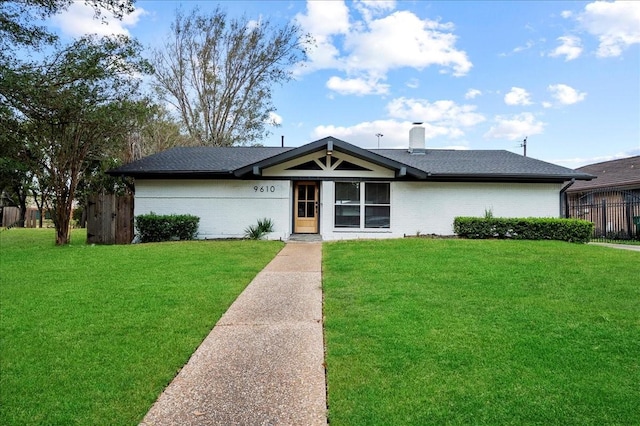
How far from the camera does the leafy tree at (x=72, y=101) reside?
379 inches

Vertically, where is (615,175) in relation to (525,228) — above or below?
above

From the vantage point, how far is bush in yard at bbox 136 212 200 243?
1307cm

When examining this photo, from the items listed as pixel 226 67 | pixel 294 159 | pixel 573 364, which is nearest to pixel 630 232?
pixel 294 159

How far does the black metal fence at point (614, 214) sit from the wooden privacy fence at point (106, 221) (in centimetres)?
1805

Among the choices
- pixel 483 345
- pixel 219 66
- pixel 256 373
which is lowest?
pixel 256 373

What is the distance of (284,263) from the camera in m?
8.78

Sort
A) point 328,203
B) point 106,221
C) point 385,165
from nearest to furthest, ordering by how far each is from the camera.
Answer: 1. point 385,165
2. point 106,221
3. point 328,203

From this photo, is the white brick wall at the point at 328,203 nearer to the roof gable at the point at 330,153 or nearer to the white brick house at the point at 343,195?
the white brick house at the point at 343,195

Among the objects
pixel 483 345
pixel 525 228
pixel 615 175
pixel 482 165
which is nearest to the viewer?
pixel 483 345

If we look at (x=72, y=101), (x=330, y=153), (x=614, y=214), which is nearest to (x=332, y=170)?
(x=330, y=153)

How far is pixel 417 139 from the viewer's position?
17062mm

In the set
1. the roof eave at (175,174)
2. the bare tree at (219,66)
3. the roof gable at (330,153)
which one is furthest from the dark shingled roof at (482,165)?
the bare tree at (219,66)

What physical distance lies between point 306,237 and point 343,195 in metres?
1.95

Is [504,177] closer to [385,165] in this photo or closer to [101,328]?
[385,165]
